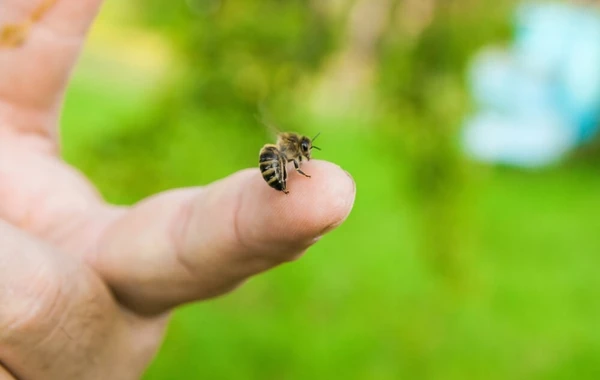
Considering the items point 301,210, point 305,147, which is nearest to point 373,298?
point 305,147

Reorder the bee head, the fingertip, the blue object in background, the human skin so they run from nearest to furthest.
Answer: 1. the fingertip
2. the human skin
3. the bee head
4. the blue object in background

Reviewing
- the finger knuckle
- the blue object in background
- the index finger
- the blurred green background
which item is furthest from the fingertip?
the blue object in background

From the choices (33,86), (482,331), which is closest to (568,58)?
(482,331)

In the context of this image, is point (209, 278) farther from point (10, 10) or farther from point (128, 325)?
point (10, 10)

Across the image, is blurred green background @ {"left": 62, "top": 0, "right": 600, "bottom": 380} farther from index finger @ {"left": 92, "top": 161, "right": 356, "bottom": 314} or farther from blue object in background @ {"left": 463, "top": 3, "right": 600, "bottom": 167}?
index finger @ {"left": 92, "top": 161, "right": 356, "bottom": 314}

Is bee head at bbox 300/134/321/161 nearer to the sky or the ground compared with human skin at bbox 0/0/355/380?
nearer to the sky

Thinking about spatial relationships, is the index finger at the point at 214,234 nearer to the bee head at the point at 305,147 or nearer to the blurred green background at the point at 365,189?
the bee head at the point at 305,147

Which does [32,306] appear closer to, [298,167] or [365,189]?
[298,167]
